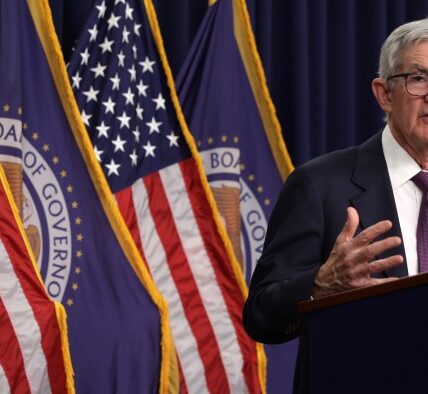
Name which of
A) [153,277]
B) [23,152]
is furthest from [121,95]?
[153,277]

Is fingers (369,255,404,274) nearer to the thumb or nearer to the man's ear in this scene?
the thumb

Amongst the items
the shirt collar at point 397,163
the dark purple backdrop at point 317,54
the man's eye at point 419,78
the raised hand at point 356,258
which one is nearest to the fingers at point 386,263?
the raised hand at point 356,258

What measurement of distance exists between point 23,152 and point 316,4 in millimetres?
1779

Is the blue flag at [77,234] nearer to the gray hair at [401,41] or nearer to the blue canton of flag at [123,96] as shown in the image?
the blue canton of flag at [123,96]

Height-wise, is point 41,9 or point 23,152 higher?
point 41,9

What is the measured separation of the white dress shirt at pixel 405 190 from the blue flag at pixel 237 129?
1.95 metres

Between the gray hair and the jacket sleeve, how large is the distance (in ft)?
1.08

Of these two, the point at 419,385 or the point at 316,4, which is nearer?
the point at 419,385

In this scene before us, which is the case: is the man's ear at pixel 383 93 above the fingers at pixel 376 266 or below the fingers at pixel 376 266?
above

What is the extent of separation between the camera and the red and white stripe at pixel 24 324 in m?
3.44

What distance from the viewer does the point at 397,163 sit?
A: 86.5 inches

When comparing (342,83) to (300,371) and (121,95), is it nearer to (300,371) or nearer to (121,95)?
(121,95)

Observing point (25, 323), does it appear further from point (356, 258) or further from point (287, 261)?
point (356, 258)

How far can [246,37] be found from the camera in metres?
4.41
